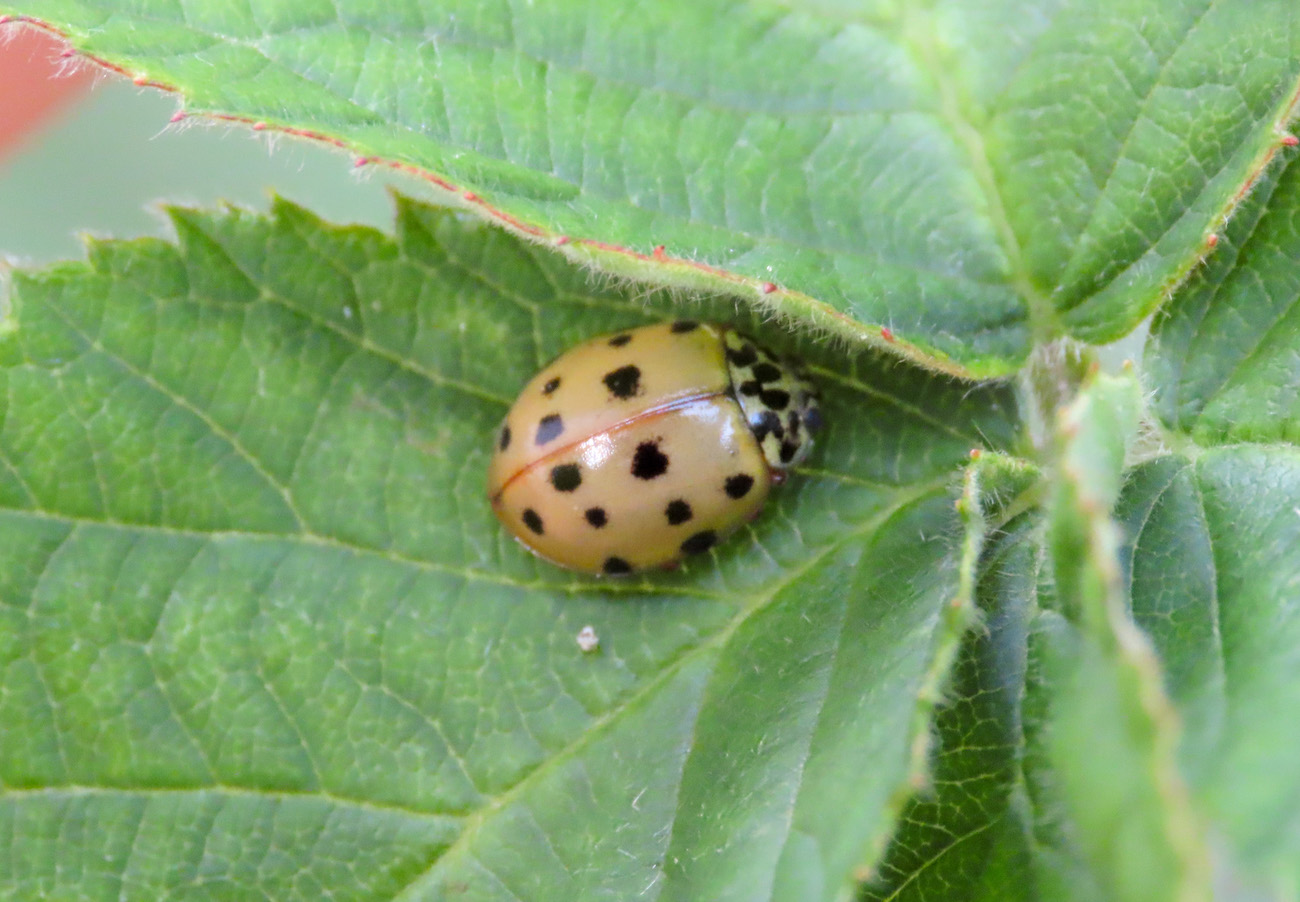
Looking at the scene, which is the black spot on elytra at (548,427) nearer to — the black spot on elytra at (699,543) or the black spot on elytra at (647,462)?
the black spot on elytra at (647,462)

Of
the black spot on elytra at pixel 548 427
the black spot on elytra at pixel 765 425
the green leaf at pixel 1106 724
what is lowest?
the black spot on elytra at pixel 765 425

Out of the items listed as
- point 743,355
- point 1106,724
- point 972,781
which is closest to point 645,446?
point 743,355

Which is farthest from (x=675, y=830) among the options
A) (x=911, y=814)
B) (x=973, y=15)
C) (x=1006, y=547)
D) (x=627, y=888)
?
(x=973, y=15)

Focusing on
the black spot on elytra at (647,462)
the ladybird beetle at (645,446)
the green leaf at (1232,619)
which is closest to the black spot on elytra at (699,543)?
the ladybird beetle at (645,446)

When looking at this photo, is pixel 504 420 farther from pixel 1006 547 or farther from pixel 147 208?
pixel 1006 547

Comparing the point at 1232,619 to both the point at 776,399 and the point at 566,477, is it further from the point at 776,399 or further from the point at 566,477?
the point at 566,477
